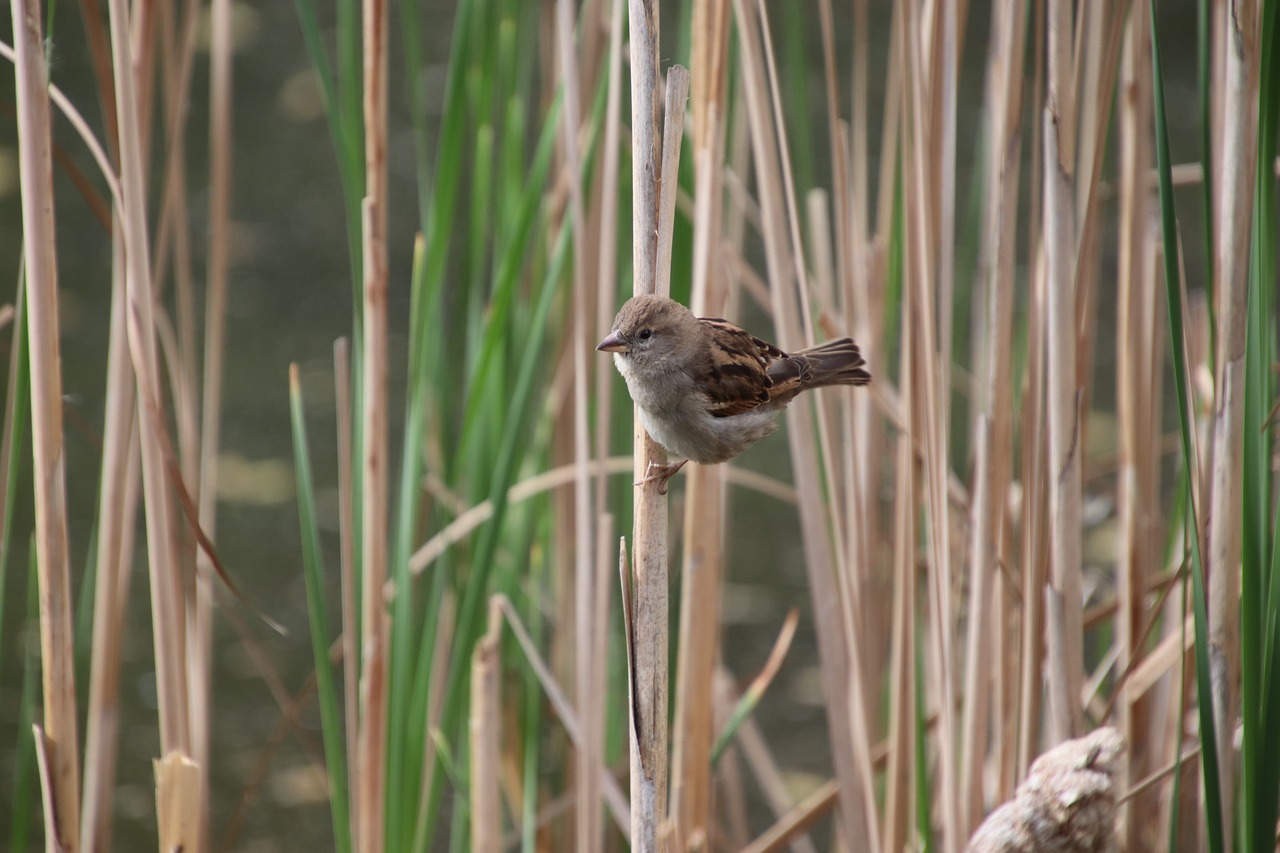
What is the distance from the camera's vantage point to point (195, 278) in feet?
13.3

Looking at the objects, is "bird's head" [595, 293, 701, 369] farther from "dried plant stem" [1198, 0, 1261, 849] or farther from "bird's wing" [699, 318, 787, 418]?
"dried plant stem" [1198, 0, 1261, 849]

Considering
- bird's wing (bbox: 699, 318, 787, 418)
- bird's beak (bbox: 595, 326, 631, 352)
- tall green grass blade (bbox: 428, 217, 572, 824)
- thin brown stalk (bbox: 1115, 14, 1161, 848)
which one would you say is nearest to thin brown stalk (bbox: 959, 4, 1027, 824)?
thin brown stalk (bbox: 1115, 14, 1161, 848)

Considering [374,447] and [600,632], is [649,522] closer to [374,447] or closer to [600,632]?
[600,632]

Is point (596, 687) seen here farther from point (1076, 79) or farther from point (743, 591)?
point (743, 591)

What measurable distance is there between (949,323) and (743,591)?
6.93 ft

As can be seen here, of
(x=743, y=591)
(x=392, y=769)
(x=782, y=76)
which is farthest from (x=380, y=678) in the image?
(x=782, y=76)

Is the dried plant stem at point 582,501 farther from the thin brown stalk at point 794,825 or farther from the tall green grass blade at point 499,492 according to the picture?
the thin brown stalk at point 794,825

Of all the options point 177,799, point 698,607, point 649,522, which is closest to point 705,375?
point 698,607

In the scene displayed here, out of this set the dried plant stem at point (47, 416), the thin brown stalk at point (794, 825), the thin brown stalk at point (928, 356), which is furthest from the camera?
the thin brown stalk at point (794, 825)

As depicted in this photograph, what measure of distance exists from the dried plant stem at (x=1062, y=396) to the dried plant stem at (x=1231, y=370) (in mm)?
151

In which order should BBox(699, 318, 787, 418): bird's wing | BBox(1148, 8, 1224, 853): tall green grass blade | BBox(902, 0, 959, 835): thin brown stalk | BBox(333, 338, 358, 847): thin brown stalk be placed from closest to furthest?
BBox(1148, 8, 1224, 853): tall green grass blade < BBox(902, 0, 959, 835): thin brown stalk < BBox(333, 338, 358, 847): thin brown stalk < BBox(699, 318, 787, 418): bird's wing

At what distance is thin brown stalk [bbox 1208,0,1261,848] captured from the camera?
3.85 ft

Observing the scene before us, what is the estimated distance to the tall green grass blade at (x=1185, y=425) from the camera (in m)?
1.02

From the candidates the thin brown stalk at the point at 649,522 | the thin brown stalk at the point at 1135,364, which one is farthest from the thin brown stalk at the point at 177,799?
the thin brown stalk at the point at 1135,364
